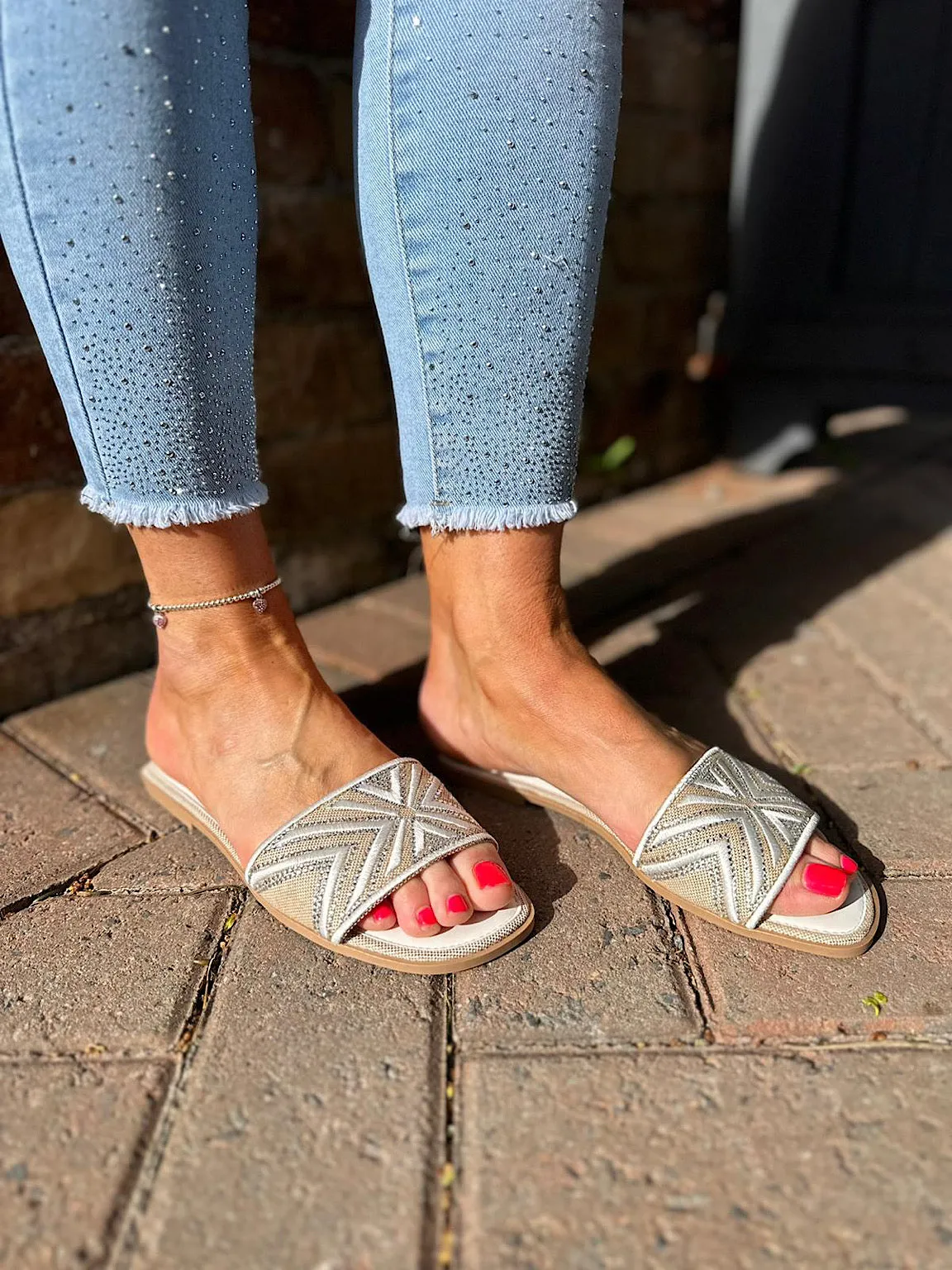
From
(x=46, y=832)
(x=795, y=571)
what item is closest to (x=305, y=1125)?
(x=46, y=832)

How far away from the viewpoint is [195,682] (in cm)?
86

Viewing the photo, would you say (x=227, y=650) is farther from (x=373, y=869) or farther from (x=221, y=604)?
(x=373, y=869)

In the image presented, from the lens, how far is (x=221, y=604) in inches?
32.4

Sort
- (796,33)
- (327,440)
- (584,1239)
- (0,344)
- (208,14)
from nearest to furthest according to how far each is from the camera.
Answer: (584,1239), (208,14), (0,344), (327,440), (796,33)

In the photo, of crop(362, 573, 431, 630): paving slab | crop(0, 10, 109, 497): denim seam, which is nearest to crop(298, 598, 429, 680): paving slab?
crop(362, 573, 431, 630): paving slab

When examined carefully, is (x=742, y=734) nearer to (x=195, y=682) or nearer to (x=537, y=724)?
(x=537, y=724)

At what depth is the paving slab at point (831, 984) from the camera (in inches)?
26.8

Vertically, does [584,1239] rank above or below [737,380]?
above

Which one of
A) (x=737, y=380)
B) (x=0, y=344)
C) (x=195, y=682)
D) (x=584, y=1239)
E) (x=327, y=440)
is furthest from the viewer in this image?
(x=737, y=380)

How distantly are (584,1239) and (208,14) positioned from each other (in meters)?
0.86

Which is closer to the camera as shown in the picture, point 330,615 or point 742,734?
point 742,734

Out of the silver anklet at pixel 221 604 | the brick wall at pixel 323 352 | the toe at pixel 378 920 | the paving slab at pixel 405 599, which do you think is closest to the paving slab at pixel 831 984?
the toe at pixel 378 920

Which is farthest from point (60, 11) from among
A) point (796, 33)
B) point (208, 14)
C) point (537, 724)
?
point (796, 33)

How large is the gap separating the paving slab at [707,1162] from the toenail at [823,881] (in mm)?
130
